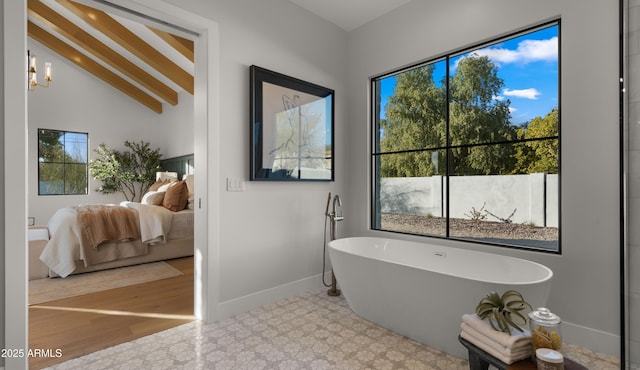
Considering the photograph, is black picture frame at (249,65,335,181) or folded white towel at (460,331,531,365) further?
black picture frame at (249,65,335,181)

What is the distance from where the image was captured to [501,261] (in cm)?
232

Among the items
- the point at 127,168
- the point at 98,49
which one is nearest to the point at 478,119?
the point at 98,49

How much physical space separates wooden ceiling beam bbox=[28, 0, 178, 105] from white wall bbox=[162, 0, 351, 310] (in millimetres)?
4489

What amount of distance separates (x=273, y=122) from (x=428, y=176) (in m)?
1.51

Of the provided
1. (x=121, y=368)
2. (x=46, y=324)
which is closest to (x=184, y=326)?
(x=121, y=368)

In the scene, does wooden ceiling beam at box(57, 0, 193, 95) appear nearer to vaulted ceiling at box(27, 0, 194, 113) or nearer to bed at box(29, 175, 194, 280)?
vaulted ceiling at box(27, 0, 194, 113)

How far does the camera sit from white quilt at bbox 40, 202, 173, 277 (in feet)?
11.5

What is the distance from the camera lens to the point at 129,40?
16.0 feet

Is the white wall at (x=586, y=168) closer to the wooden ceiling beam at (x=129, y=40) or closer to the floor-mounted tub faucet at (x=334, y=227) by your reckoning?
the floor-mounted tub faucet at (x=334, y=227)

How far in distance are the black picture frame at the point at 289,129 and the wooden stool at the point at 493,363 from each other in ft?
6.37

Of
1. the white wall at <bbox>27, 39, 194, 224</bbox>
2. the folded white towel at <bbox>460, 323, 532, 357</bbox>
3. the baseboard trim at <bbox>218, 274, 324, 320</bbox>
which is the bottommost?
the baseboard trim at <bbox>218, 274, 324, 320</bbox>

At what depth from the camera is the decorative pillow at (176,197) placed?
4670mm

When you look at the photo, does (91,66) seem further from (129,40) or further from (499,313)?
(499,313)

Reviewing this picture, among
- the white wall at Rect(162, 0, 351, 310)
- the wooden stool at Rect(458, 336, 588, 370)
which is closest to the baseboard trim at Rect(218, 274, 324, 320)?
the white wall at Rect(162, 0, 351, 310)
